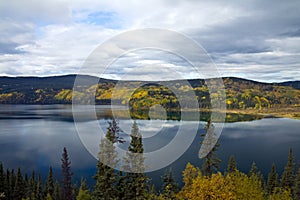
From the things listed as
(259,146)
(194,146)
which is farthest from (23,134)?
(259,146)

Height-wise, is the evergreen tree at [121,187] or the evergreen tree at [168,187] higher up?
the evergreen tree at [121,187]

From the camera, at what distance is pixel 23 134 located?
100 meters

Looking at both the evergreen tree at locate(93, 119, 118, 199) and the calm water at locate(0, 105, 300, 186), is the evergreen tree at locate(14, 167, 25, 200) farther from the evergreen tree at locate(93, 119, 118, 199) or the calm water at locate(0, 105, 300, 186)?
the evergreen tree at locate(93, 119, 118, 199)

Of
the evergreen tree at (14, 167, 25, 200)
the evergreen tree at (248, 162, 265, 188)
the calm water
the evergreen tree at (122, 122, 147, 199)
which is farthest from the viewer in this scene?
the calm water

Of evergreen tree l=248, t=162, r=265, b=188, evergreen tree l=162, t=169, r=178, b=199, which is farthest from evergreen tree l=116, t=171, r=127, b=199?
evergreen tree l=248, t=162, r=265, b=188

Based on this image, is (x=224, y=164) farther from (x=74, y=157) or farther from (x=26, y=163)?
(x=26, y=163)

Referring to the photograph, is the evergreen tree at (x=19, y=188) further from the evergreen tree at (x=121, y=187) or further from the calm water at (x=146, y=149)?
the evergreen tree at (x=121, y=187)

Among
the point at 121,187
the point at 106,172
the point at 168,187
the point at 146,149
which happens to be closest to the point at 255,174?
the point at 146,149

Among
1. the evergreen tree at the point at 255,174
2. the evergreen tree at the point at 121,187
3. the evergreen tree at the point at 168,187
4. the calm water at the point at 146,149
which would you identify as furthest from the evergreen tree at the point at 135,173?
the calm water at the point at 146,149

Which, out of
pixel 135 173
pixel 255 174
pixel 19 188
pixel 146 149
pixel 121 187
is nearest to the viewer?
pixel 135 173

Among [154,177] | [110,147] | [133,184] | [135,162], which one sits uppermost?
[110,147]

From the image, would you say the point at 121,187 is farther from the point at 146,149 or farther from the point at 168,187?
the point at 146,149

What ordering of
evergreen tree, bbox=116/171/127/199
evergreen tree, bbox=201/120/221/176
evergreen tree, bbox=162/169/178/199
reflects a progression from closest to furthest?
evergreen tree, bbox=116/171/127/199 → evergreen tree, bbox=162/169/178/199 → evergreen tree, bbox=201/120/221/176

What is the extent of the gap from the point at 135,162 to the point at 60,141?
73.7 metres
